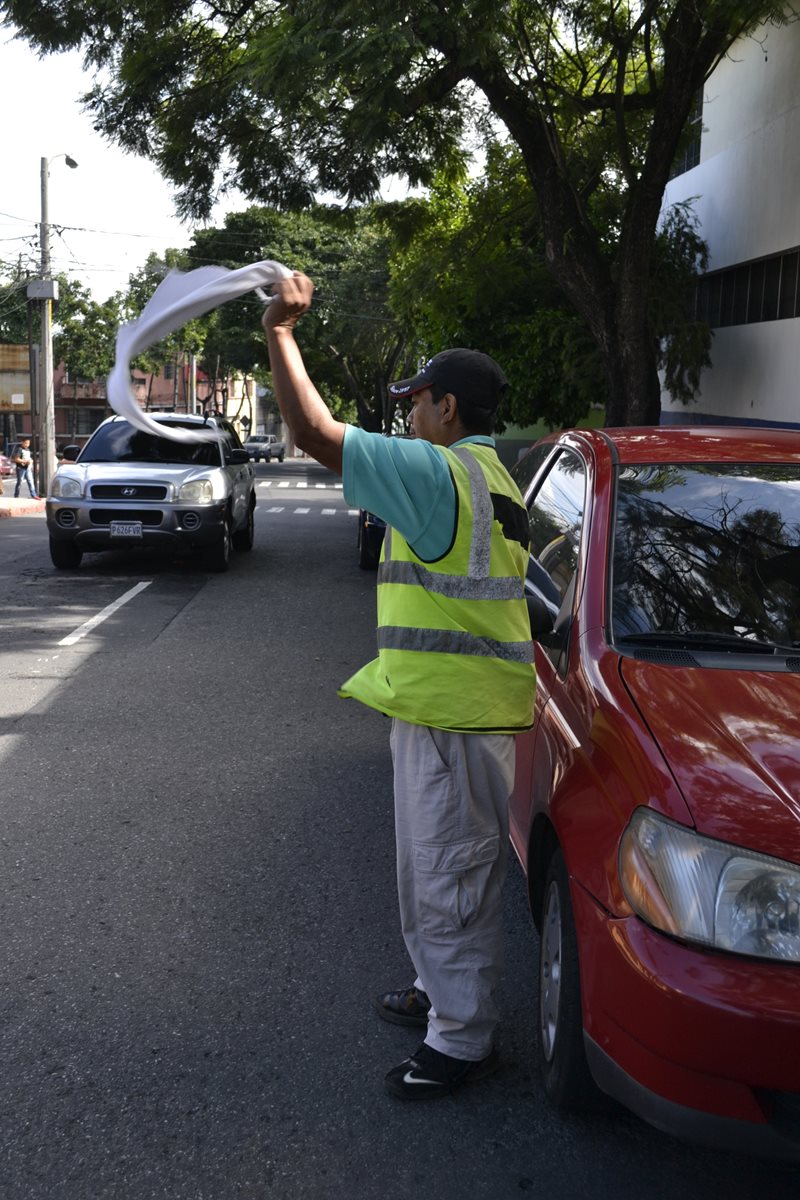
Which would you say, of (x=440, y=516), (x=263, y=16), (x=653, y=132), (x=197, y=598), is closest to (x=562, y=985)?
(x=440, y=516)

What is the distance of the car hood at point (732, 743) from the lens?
2.44 meters

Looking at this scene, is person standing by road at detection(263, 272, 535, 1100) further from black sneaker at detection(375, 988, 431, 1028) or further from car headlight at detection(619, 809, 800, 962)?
car headlight at detection(619, 809, 800, 962)

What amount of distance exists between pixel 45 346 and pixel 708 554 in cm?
2555

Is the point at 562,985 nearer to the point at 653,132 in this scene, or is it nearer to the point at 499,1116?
the point at 499,1116

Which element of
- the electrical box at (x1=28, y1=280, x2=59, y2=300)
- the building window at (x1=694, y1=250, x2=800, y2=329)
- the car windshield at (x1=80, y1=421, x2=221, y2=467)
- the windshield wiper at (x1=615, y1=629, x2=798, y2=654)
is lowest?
the windshield wiper at (x1=615, y1=629, x2=798, y2=654)

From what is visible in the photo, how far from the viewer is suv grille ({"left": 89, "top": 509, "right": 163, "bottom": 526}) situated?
42.2ft

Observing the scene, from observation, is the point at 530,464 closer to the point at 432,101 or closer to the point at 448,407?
the point at 448,407

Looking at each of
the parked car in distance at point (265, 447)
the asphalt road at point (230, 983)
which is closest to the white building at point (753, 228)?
the asphalt road at point (230, 983)

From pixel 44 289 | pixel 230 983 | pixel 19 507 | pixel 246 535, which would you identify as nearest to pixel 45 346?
pixel 44 289

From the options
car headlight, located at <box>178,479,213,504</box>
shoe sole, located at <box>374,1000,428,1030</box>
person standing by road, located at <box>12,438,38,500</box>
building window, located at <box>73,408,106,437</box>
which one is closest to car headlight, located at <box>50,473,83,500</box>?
car headlight, located at <box>178,479,213,504</box>

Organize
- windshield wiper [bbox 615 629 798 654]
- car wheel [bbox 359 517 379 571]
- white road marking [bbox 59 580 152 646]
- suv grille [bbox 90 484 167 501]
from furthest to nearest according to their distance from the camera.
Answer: car wheel [bbox 359 517 379 571] < suv grille [bbox 90 484 167 501] < white road marking [bbox 59 580 152 646] < windshield wiper [bbox 615 629 798 654]

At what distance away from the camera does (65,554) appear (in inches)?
532

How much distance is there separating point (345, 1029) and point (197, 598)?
8608 mm

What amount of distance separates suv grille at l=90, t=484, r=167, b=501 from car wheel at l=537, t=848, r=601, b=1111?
34.0ft
